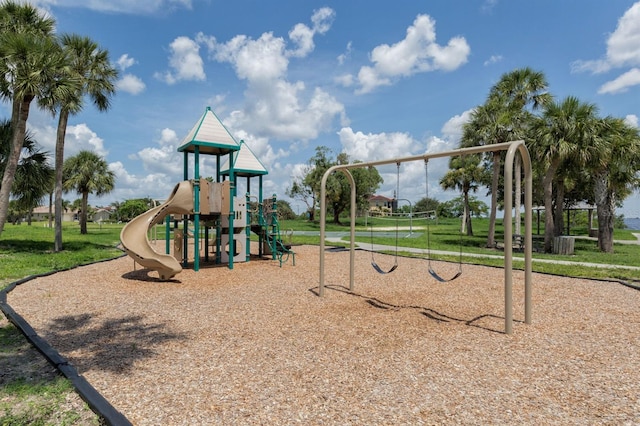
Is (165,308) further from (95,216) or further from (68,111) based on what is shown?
(95,216)

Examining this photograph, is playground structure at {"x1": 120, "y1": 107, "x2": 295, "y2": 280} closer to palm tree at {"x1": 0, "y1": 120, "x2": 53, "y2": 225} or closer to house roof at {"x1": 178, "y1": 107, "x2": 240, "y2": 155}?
house roof at {"x1": 178, "y1": 107, "x2": 240, "y2": 155}

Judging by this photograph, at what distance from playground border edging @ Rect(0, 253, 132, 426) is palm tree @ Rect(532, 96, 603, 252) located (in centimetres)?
1788

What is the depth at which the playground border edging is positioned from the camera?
3.13m

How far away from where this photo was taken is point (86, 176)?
30.3m

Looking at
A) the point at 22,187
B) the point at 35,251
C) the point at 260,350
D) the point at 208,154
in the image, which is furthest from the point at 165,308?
the point at 22,187

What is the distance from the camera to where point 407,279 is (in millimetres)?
10109

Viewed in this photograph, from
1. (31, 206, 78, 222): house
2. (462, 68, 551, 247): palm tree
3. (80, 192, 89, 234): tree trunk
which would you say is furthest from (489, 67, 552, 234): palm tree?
(31, 206, 78, 222): house

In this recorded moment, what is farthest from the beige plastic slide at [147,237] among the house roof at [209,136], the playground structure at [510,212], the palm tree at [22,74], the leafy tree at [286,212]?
the leafy tree at [286,212]

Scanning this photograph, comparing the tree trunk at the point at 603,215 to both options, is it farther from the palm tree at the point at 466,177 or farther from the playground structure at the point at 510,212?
the playground structure at the point at 510,212

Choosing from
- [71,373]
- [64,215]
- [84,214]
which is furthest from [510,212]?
[64,215]

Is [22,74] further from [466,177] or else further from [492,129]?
[466,177]

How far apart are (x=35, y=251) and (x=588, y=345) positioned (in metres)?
17.8

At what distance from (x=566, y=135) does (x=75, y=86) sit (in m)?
19.5

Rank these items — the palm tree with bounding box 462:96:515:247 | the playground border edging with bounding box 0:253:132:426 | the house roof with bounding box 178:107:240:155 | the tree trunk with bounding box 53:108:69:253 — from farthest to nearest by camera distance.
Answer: the palm tree with bounding box 462:96:515:247
the tree trunk with bounding box 53:108:69:253
the house roof with bounding box 178:107:240:155
the playground border edging with bounding box 0:253:132:426
